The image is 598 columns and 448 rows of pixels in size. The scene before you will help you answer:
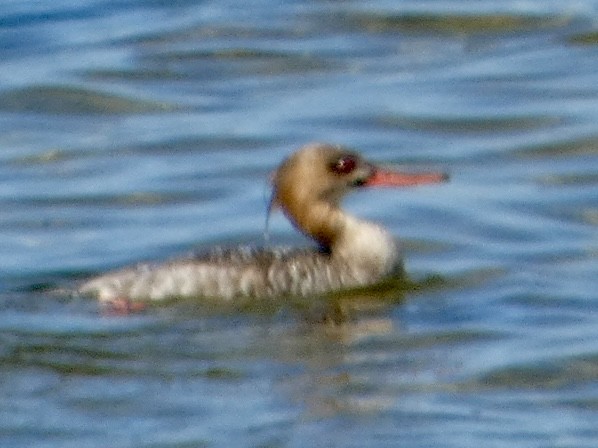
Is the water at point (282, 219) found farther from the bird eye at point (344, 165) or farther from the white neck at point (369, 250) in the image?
the bird eye at point (344, 165)

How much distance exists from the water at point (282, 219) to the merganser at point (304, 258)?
0.19m

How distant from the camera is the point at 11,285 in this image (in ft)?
40.6

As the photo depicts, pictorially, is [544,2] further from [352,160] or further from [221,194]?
[352,160]

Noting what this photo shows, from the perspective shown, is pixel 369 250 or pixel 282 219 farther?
pixel 282 219

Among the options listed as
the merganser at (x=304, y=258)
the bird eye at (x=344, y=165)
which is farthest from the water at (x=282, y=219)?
the bird eye at (x=344, y=165)

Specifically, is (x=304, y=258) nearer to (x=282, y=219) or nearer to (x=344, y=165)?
(x=344, y=165)

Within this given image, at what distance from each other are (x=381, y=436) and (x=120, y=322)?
2.49 metres

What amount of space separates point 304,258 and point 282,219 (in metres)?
1.82

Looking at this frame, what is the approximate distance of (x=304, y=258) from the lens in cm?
1228

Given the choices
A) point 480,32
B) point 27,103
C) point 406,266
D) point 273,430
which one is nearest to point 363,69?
point 480,32

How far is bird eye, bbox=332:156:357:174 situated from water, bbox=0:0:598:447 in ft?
2.48

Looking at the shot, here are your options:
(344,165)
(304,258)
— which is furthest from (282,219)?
(304,258)

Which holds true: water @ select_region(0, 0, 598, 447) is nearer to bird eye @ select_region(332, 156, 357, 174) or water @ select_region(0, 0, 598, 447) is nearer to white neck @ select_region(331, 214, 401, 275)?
white neck @ select_region(331, 214, 401, 275)

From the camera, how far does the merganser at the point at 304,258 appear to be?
11.9m
